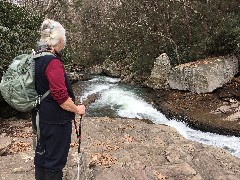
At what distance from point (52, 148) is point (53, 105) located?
481mm

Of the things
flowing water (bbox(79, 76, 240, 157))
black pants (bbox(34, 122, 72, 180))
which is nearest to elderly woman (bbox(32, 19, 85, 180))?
black pants (bbox(34, 122, 72, 180))

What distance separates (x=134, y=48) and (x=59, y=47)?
75.7 feet

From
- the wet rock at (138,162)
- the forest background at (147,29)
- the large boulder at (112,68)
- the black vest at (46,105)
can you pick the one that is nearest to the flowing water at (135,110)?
the forest background at (147,29)

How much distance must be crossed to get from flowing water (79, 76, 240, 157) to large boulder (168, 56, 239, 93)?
2073 millimetres

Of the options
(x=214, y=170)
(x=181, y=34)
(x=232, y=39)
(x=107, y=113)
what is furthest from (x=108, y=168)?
(x=181, y=34)

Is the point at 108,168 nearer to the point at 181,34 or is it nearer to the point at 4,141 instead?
Result: the point at 4,141

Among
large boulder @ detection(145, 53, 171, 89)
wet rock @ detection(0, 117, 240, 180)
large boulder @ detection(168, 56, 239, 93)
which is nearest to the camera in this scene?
wet rock @ detection(0, 117, 240, 180)

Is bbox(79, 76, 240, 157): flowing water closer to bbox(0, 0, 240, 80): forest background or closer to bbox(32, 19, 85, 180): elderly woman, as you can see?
bbox(0, 0, 240, 80): forest background

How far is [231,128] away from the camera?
11.3m

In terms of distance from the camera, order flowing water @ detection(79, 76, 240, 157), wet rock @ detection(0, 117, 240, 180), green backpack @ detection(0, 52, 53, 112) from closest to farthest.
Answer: green backpack @ detection(0, 52, 53, 112) < wet rock @ detection(0, 117, 240, 180) < flowing water @ detection(79, 76, 240, 157)

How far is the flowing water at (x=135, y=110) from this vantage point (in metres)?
11.0

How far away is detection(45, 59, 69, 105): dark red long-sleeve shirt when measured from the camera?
10.7 ft

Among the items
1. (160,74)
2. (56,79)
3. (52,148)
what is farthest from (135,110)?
(56,79)

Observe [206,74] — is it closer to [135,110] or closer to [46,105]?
[135,110]
